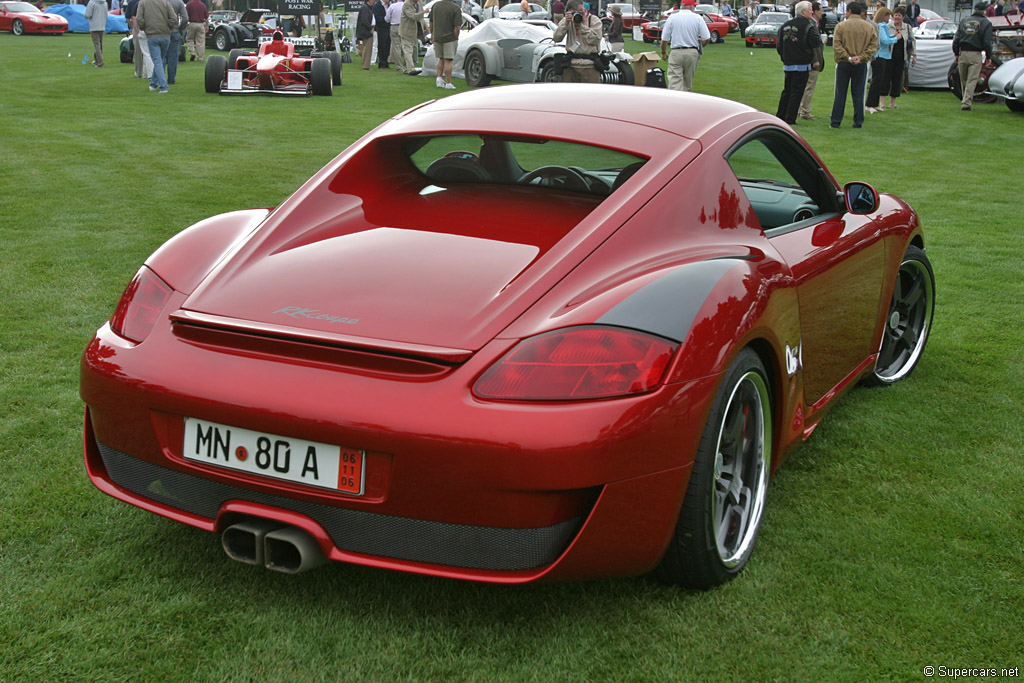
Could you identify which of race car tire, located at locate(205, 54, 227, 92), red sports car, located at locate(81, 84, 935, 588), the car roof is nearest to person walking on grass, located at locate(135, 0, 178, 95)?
race car tire, located at locate(205, 54, 227, 92)

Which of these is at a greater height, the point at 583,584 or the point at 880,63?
the point at 880,63

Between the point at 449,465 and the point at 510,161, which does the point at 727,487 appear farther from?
the point at 510,161

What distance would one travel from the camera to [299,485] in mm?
2363

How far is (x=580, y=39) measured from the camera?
16922 millimetres

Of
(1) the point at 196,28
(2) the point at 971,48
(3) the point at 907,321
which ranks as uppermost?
(1) the point at 196,28

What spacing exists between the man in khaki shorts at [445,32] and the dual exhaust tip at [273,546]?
59.9 ft

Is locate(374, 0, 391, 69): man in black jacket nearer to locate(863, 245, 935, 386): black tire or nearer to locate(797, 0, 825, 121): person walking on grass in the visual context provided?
locate(797, 0, 825, 121): person walking on grass

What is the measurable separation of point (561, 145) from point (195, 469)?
1467mm

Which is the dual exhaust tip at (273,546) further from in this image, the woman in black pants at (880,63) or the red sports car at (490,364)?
the woman in black pants at (880,63)

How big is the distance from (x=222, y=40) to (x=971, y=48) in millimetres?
20639

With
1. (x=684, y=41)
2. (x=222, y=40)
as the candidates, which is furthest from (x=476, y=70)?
A: (x=222, y=40)

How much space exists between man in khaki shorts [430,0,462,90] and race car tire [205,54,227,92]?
4222mm

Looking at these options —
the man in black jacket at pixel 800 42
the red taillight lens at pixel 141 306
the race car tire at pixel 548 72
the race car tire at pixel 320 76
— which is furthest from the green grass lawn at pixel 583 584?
the race car tire at pixel 548 72

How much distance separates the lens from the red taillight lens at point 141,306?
270 centimetres
